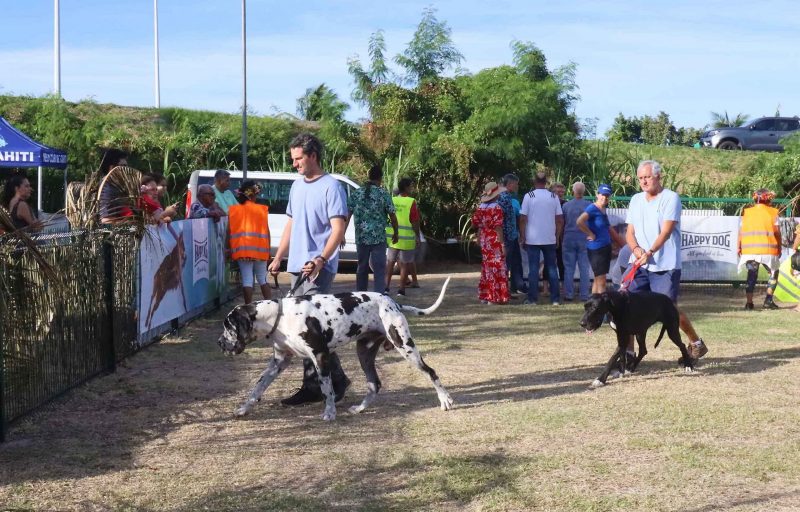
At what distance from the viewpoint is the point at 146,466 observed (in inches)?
229

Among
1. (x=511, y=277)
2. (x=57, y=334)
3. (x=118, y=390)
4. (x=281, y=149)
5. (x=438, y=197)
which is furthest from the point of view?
(x=281, y=149)

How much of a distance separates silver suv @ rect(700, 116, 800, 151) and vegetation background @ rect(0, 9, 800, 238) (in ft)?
16.2

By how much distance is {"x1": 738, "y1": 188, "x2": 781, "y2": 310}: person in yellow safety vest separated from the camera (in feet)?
45.5

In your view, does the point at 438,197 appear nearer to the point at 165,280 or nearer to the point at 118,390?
the point at 165,280

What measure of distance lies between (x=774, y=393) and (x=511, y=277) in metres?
8.17

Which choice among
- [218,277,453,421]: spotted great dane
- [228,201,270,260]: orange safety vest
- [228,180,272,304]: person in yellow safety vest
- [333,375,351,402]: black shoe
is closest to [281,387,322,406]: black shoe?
[333,375,351,402]: black shoe

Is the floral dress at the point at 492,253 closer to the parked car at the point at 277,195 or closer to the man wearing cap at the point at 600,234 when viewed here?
the man wearing cap at the point at 600,234

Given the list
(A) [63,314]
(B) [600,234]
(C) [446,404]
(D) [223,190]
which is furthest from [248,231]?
(C) [446,404]

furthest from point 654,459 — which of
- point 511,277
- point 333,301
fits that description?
Answer: point 511,277

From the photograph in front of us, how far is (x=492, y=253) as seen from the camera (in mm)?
14570

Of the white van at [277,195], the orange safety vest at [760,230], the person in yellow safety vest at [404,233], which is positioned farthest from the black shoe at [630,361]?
the white van at [277,195]

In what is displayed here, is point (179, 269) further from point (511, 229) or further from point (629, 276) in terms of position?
point (511, 229)

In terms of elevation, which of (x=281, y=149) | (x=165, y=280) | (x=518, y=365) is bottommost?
(x=518, y=365)

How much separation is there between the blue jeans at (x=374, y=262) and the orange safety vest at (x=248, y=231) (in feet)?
3.92
